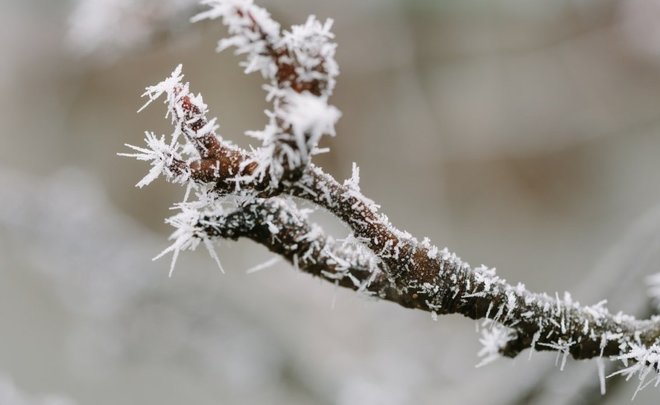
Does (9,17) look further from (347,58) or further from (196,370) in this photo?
(196,370)

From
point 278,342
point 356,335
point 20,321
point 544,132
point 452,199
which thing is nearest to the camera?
point 278,342

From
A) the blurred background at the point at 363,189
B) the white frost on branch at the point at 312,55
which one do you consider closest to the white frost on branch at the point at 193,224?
the white frost on branch at the point at 312,55

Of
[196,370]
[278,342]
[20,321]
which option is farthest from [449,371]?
[20,321]

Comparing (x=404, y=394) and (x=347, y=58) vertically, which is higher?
(x=347, y=58)

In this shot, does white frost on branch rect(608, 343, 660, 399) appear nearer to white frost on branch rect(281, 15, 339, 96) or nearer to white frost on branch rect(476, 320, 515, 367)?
white frost on branch rect(476, 320, 515, 367)

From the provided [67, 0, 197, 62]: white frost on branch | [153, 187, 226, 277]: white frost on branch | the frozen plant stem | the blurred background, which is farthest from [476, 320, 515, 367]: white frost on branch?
[67, 0, 197, 62]: white frost on branch

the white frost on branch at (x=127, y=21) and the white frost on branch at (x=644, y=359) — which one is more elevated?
the white frost on branch at (x=127, y=21)

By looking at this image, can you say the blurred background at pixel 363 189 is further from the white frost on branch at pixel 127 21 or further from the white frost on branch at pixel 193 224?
the white frost on branch at pixel 193 224
